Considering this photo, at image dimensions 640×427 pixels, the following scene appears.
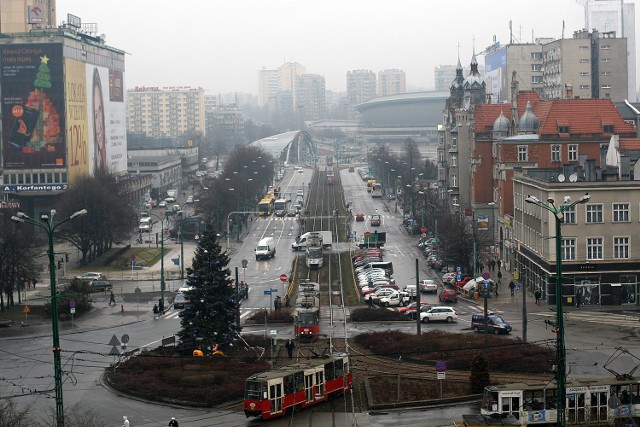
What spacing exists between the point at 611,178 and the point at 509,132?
27.8 m

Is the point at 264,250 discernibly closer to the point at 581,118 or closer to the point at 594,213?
the point at 581,118

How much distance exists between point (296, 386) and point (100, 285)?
3991cm

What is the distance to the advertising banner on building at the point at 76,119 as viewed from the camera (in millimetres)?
120938

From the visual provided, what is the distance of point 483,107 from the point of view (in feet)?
313

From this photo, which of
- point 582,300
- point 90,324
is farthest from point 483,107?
point 90,324

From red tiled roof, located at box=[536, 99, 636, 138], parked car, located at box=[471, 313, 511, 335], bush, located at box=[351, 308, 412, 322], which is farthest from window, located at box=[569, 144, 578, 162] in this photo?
parked car, located at box=[471, 313, 511, 335]

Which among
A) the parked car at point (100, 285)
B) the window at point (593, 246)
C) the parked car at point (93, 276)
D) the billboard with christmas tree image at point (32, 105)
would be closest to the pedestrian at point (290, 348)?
the window at point (593, 246)

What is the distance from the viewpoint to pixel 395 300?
62094 millimetres

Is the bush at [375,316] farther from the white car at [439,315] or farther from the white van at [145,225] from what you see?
the white van at [145,225]

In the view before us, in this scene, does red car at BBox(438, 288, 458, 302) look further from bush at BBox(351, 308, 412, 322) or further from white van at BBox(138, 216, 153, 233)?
white van at BBox(138, 216, 153, 233)

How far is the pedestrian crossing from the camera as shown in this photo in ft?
177

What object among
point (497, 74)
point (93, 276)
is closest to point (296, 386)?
point (93, 276)

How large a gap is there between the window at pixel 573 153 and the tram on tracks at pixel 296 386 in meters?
45.5

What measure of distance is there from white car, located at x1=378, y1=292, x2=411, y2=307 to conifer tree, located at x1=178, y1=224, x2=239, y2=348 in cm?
1514
